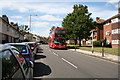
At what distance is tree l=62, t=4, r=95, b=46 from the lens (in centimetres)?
4278

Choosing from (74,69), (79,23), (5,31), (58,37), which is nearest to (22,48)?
(74,69)

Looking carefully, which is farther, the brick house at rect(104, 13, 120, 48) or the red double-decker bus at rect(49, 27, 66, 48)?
the brick house at rect(104, 13, 120, 48)

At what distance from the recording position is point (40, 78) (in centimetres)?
657

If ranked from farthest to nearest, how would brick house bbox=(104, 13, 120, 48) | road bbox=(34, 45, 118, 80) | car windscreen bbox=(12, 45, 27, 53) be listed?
brick house bbox=(104, 13, 120, 48)
car windscreen bbox=(12, 45, 27, 53)
road bbox=(34, 45, 118, 80)

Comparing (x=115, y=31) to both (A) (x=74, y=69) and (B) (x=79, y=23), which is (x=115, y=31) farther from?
(A) (x=74, y=69)

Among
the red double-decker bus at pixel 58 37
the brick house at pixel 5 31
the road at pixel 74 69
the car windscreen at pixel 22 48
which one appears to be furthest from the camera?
the brick house at pixel 5 31

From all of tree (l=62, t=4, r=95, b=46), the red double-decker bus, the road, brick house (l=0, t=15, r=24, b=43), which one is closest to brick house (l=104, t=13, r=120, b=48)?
tree (l=62, t=4, r=95, b=46)

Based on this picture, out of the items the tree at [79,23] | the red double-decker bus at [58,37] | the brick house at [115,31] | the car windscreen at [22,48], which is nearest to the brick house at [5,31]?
the red double-decker bus at [58,37]

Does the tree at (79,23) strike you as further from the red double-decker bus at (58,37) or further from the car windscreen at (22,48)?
the car windscreen at (22,48)

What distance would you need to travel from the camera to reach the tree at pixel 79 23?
4278 centimetres

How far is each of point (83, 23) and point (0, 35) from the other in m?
22.9

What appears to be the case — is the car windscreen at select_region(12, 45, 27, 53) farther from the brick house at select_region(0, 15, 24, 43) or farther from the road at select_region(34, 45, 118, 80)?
the brick house at select_region(0, 15, 24, 43)

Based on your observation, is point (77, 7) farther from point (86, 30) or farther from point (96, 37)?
point (96, 37)

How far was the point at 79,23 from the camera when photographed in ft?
144
